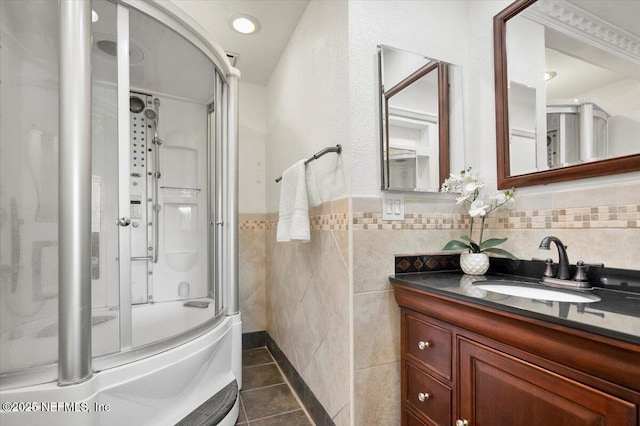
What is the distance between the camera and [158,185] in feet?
6.39

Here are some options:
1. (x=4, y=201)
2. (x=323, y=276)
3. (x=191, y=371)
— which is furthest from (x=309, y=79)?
(x=191, y=371)

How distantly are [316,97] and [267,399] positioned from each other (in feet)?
5.99

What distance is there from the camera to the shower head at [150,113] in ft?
5.93

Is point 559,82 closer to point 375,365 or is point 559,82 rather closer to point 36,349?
point 375,365

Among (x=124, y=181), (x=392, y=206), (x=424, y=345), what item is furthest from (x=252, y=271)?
(x=424, y=345)

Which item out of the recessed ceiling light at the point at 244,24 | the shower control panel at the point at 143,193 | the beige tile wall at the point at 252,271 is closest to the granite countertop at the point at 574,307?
the shower control panel at the point at 143,193

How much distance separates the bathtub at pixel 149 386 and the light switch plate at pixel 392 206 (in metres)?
1.08

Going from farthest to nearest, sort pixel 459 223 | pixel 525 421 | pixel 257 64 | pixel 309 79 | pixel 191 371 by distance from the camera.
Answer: pixel 257 64, pixel 309 79, pixel 459 223, pixel 191 371, pixel 525 421

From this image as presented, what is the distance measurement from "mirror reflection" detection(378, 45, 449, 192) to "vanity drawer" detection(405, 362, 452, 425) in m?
0.77

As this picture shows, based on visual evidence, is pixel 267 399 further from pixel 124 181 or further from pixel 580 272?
pixel 580 272

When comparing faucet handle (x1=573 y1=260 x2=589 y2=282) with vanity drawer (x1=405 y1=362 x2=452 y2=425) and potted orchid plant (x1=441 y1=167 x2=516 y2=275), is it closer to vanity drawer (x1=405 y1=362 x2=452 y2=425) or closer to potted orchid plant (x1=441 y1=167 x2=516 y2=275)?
potted orchid plant (x1=441 y1=167 x2=516 y2=275)

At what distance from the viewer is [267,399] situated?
1777 millimetres

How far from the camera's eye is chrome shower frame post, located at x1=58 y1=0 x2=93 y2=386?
942 mm

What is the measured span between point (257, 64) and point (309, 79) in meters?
0.94
